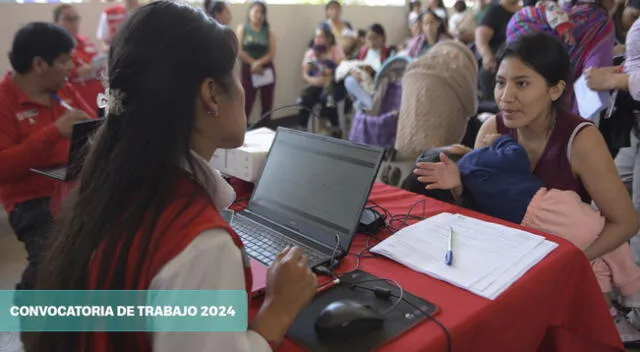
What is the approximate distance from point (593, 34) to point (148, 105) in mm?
2408

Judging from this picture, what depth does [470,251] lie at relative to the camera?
3.49ft

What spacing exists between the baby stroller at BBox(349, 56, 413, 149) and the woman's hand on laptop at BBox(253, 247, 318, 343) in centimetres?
275

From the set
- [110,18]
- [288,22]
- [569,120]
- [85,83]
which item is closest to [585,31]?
[569,120]

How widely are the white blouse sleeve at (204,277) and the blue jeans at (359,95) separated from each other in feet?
10.4

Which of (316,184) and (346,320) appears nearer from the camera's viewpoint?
(346,320)

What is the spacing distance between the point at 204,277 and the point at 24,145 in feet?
4.70

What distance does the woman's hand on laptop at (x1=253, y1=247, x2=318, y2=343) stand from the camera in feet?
2.47

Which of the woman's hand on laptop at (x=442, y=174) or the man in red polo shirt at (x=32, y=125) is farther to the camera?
the man in red polo shirt at (x=32, y=125)

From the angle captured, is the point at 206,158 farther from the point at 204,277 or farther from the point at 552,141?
the point at 552,141

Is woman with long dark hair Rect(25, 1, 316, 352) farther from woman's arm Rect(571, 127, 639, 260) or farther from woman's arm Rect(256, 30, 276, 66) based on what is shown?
woman's arm Rect(256, 30, 276, 66)

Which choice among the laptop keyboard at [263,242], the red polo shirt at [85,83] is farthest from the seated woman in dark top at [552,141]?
the red polo shirt at [85,83]

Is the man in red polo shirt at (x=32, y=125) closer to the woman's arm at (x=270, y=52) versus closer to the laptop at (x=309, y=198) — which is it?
the laptop at (x=309, y=198)

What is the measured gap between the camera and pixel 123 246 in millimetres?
674

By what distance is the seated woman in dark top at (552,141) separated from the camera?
4.60 feet
